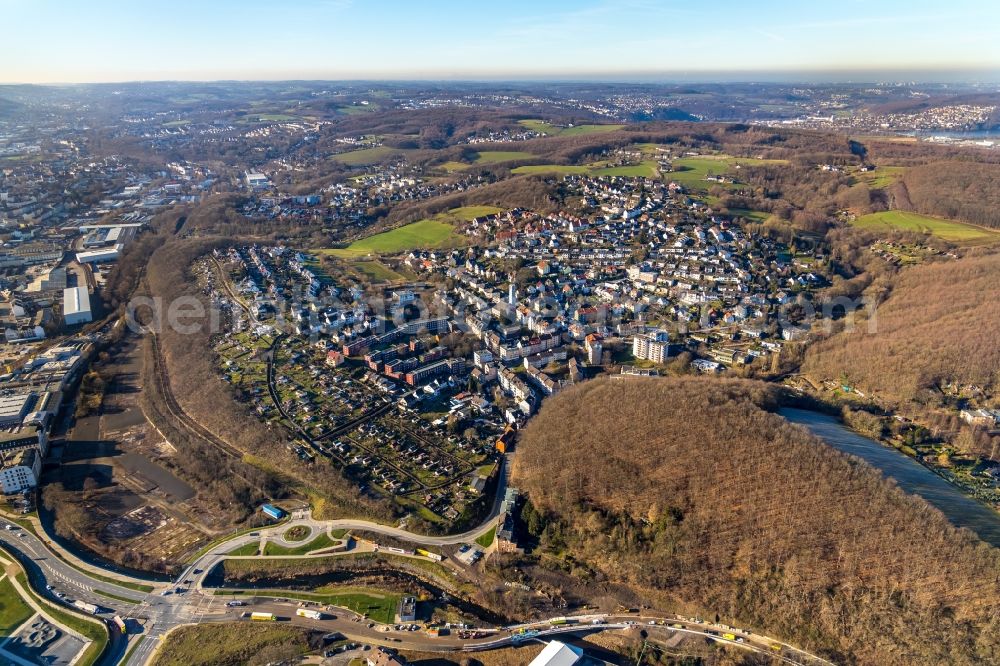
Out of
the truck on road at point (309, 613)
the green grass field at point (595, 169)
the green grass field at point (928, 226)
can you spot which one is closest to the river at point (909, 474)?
the truck on road at point (309, 613)

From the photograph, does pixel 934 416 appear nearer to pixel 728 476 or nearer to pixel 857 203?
pixel 728 476

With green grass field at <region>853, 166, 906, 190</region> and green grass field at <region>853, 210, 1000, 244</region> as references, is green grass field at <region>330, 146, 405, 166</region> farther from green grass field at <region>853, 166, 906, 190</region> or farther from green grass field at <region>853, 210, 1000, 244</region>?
green grass field at <region>853, 210, 1000, 244</region>

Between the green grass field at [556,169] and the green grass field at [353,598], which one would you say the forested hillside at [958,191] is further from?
the green grass field at [353,598]

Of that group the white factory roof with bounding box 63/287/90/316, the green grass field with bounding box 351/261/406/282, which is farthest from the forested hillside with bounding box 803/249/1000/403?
the white factory roof with bounding box 63/287/90/316

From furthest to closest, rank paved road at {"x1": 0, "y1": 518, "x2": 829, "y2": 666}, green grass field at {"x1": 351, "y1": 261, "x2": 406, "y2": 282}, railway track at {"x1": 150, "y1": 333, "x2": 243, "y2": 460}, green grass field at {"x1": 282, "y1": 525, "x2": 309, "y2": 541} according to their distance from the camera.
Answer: green grass field at {"x1": 351, "y1": 261, "x2": 406, "y2": 282} → railway track at {"x1": 150, "y1": 333, "x2": 243, "y2": 460} → green grass field at {"x1": 282, "y1": 525, "x2": 309, "y2": 541} → paved road at {"x1": 0, "y1": 518, "x2": 829, "y2": 666}

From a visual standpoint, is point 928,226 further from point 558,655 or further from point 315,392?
point 315,392

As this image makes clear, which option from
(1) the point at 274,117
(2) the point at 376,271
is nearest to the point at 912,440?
(2) the point at 376,271
